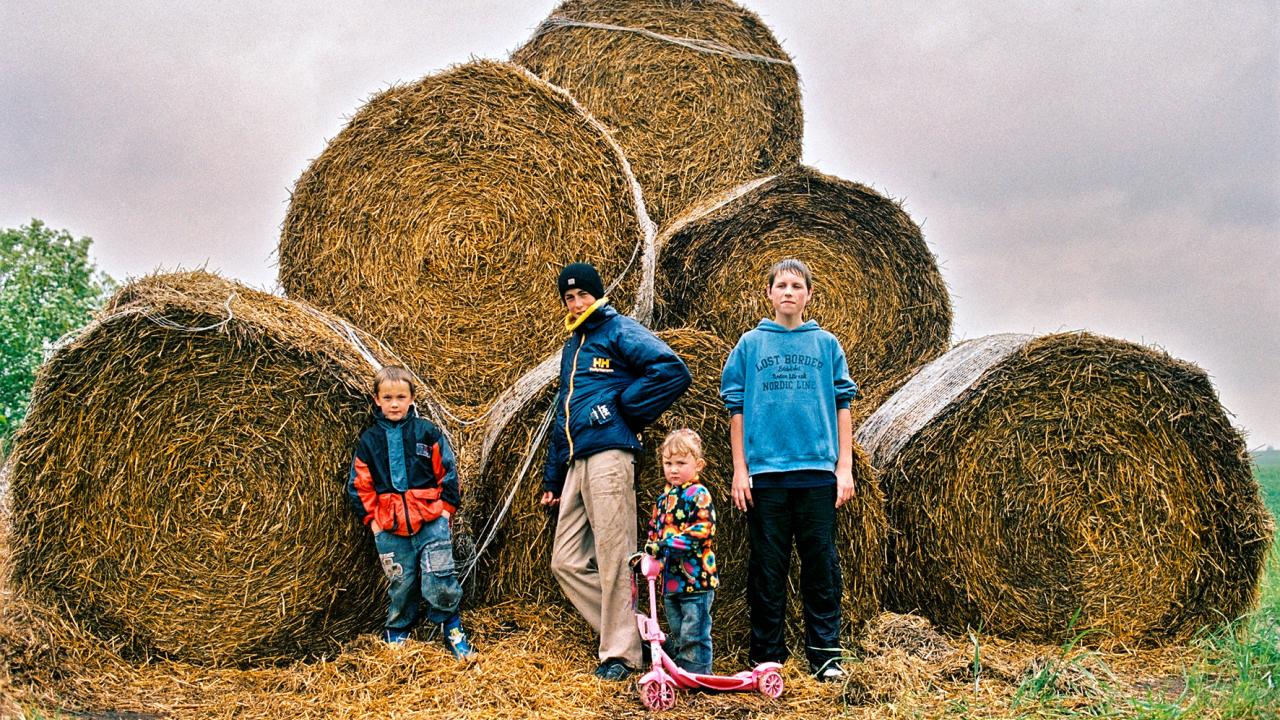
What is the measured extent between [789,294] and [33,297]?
17.5 meters

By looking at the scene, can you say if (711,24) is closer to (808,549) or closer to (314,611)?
(808,549)

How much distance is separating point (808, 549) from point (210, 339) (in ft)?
8.88

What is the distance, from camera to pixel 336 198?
5.57 metres

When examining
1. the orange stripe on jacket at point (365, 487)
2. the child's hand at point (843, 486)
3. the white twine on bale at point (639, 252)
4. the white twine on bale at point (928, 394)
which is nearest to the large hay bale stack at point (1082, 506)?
the white twine on bale at point (928, 394)

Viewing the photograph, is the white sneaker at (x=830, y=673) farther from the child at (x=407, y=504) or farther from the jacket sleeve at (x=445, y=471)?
the jacket sleeve at (x=445, y=471)

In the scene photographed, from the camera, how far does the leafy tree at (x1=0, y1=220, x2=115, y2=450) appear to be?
1695 cm

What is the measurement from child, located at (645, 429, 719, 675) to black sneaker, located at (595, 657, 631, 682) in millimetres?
243

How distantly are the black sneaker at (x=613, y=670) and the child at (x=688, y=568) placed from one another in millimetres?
243

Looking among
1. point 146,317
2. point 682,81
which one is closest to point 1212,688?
point 146,317

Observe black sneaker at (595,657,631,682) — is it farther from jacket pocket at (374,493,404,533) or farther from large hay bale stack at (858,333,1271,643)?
large hay bale stack at (858,333,1271,643)

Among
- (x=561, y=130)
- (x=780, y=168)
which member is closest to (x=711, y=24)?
(x=780, y=168)

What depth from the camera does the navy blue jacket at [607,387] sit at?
4195 mm

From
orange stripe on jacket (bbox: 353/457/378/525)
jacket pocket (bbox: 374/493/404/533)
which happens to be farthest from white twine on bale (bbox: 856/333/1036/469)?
orange stripe on jacket (bbox: 353/457/378/525)

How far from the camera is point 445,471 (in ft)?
14.7
